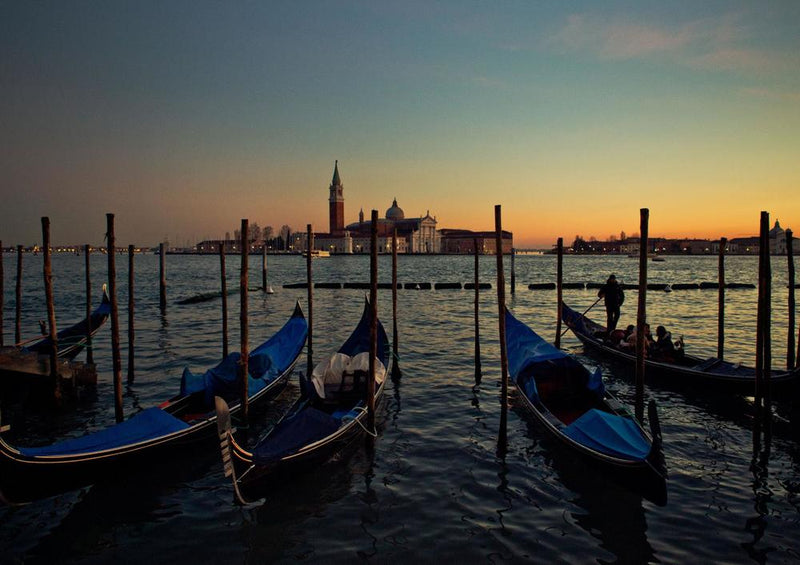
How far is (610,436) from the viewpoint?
564cm

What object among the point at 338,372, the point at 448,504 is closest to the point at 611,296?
the point at 338,372

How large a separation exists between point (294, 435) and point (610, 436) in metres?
3.34

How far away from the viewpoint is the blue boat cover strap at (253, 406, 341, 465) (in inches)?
212

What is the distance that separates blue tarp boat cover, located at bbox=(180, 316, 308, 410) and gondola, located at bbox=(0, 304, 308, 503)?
14 millimetres

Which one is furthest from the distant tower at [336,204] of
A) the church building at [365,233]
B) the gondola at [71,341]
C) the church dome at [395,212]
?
the gondola at [71,341]

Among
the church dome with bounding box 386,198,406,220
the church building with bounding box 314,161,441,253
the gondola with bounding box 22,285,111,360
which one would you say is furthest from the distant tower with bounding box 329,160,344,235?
the gondola with bounding box 22,285,111,360

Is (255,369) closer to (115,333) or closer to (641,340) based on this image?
(115,333)

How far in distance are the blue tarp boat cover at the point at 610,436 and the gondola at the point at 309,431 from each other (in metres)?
2.67

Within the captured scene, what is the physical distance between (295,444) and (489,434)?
3020 mm

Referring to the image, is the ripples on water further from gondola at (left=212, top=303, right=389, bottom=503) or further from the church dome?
the church dome

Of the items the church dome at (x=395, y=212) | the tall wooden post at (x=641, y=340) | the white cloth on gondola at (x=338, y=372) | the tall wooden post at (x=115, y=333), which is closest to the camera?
the tall wooden post at (x=641, y=340)

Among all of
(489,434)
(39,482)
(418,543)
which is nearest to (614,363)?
(489,434)

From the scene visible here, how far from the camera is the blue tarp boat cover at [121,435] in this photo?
5.15m

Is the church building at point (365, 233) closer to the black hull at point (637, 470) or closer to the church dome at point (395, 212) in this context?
the church dome at point (395, 212)
